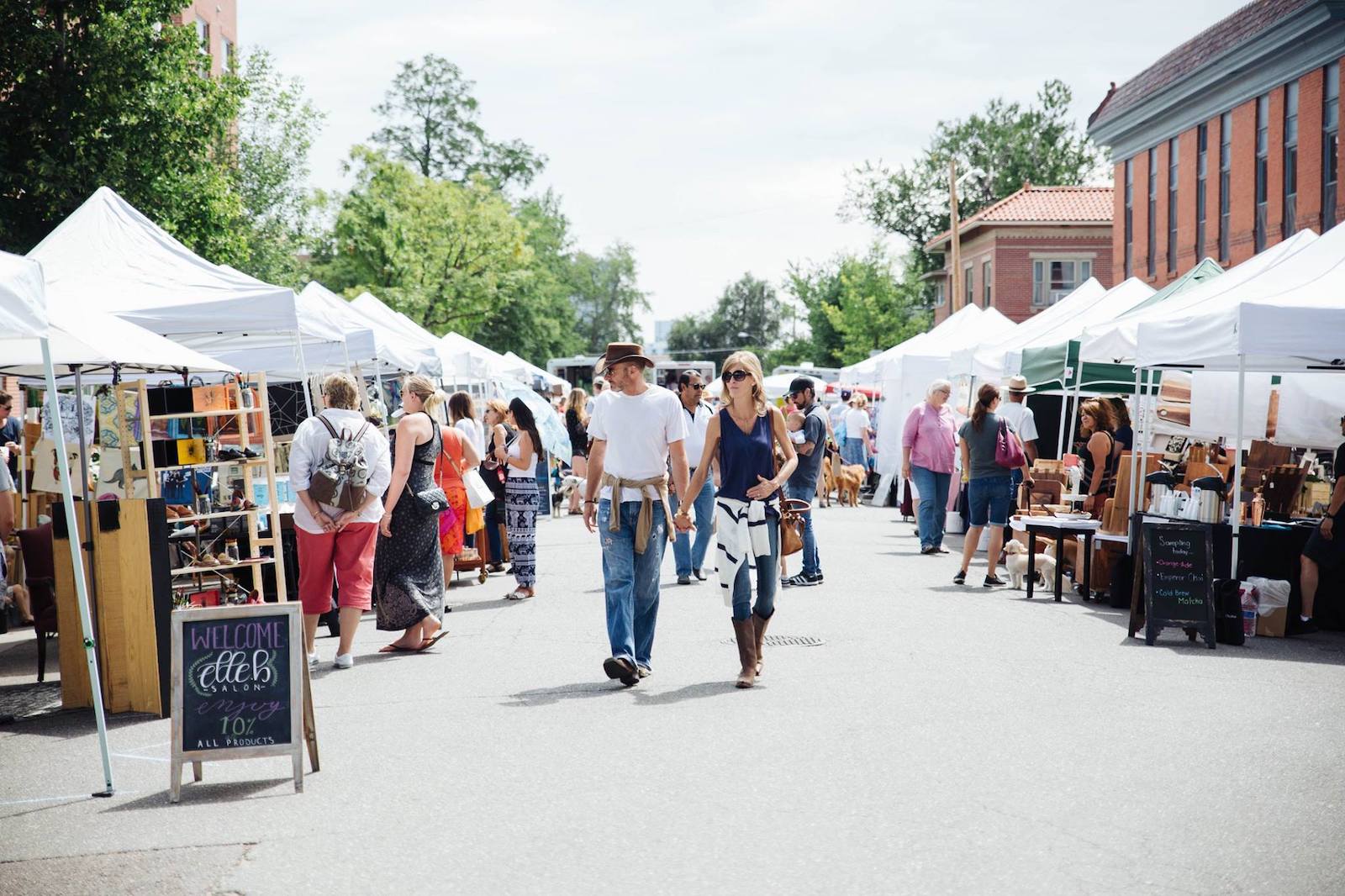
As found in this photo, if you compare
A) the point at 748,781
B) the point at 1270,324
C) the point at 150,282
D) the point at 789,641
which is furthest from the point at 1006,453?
the point at 748,781

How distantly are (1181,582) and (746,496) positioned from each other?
3.82 m

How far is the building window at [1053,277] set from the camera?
57.8m

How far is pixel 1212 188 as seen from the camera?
113 ft

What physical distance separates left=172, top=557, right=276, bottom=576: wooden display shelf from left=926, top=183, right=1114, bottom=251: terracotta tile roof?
48507 millimetres

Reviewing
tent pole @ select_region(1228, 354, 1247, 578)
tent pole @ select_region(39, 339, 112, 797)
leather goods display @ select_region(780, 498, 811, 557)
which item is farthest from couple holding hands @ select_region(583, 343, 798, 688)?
tent pole @ select_region(1228, 354, 1247, 578)

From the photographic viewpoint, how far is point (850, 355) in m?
Result: 78.6

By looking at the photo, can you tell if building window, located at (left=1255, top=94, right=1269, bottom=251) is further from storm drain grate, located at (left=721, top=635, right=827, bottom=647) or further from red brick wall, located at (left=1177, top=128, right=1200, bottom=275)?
storm drain grate, located at (left=721, top=635, right=827, bottom=647)

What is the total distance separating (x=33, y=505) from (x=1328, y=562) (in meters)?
11.5

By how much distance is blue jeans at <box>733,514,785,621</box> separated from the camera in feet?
27.3

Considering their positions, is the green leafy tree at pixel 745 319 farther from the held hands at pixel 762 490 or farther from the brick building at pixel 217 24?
the held hands at pixel 762 490

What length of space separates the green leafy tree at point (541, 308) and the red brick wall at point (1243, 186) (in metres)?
34.2

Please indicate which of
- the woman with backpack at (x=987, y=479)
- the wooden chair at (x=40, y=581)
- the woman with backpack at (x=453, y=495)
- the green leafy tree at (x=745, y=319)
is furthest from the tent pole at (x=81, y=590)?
the green leafy tree at (x=745, y=319)

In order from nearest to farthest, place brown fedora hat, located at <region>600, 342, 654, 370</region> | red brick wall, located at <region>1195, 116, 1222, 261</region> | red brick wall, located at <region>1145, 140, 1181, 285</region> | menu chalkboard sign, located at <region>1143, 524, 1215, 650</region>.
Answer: brown fedora hat, located at <region>600, 342, 654, 370</region>, menu chalkboard sign, located at <region>1143, 524, 1215, 650</region>, red brick wall, located at <region>1195, 116, 1222, 261</region>, red brick wall, located at <region>1145, 140, 1181, 285</region>

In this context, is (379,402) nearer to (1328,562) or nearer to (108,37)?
(108,37)
